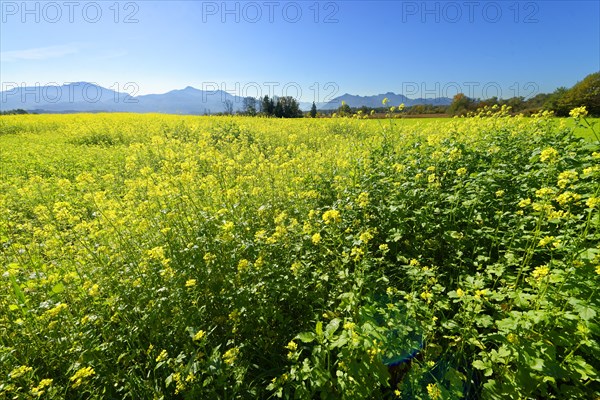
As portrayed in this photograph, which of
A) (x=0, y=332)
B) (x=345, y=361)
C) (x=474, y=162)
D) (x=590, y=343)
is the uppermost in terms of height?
(x=474, y=162)

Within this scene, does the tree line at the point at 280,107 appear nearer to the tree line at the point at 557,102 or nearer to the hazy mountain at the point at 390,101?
the tree line at the point at 557,102

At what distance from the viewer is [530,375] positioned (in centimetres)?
159

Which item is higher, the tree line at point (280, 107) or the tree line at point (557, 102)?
the tree line at point (280, 107)

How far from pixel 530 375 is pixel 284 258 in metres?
1.93

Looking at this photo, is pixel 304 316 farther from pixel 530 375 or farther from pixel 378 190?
pixel 378 190

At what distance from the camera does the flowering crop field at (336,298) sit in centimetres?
172

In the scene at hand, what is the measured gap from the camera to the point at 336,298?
2439mm

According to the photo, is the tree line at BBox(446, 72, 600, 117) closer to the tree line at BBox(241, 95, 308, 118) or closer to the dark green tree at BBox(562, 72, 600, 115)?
the dark green tree at BBox(562, 72, 600, 115)

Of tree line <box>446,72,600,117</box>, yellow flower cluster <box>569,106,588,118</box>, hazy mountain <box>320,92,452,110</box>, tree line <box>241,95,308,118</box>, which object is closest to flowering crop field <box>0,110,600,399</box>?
yellow flower cluster <box>569,106,588,118</box>

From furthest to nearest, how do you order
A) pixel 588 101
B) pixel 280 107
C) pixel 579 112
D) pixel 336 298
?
pixel 280 107 < pixel 588 101 < pixel 579 112 < pixel 336 298

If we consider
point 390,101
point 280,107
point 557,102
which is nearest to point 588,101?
point 557,102

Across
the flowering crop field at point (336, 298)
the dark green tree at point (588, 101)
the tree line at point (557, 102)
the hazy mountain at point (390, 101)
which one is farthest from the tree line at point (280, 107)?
the flowering crop field at point (336, 298)

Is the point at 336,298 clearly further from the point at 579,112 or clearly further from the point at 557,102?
the point at 557,102

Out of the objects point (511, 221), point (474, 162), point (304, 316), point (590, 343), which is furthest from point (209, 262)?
point (474, 162)
